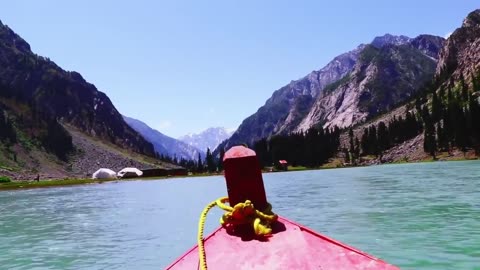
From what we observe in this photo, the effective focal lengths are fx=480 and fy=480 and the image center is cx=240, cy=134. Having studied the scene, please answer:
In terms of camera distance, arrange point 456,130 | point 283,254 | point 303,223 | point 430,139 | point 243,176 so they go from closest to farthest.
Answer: point 283,254, point 243,176, point 303,223, point 456,130, point 430,139

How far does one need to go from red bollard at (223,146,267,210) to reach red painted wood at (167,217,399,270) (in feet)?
2.06

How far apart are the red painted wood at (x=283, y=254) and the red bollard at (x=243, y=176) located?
0.63m

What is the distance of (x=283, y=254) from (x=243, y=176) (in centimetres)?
147

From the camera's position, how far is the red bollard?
7664 mm

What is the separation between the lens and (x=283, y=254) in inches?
276

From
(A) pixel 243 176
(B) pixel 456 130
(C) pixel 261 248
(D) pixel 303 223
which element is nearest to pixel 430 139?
(B) pixel 456 130

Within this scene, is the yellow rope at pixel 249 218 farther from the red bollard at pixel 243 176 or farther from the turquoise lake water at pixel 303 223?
the turquoise lake water at pixel 303 223

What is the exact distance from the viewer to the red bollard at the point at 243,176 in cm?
766

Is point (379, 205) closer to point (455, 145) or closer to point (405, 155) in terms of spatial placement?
point (455, 145)

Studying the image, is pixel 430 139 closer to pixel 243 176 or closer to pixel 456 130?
pixel 456 130

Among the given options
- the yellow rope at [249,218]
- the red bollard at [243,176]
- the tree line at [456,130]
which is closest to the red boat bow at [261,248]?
the red bollard at [243,176]

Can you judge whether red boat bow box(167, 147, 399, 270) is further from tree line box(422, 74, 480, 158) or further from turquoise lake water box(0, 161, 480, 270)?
tree line box(422, 74, 480, 158)

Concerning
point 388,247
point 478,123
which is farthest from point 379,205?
point 478,123

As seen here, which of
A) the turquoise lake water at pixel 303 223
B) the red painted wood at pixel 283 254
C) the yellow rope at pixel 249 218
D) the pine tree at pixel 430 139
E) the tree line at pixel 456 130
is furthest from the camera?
the pine tree at pixel 430 139
